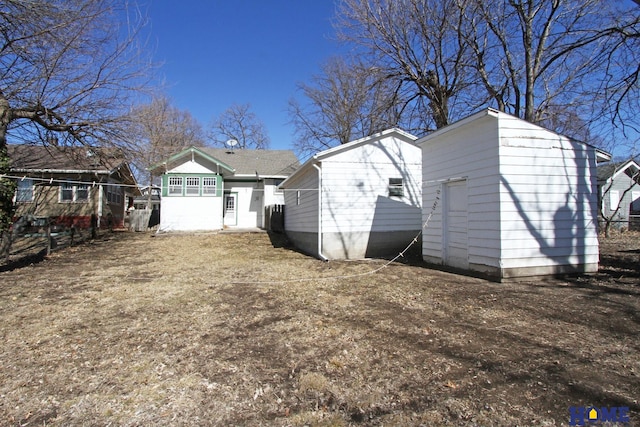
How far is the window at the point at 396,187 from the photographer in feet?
35.7

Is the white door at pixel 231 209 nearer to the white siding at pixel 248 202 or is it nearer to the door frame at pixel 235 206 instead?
the door frame at pixel 235 206

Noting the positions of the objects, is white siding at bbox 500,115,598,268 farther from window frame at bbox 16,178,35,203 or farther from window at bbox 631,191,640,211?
window at bbox 631,191,640,211

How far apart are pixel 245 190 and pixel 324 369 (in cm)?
1646

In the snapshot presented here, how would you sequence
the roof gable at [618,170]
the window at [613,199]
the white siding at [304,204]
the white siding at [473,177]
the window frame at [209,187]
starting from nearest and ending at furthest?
the white siding at [473,177]
the white siding at [304,204]
the window frame at [209,187]
the roof gable at [618,170]
the window at [613,199]

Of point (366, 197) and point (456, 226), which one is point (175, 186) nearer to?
point (366, 197)

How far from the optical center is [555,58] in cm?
1153

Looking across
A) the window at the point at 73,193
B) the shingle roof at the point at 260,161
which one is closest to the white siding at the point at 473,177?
the shingle roof at the point at 260,161

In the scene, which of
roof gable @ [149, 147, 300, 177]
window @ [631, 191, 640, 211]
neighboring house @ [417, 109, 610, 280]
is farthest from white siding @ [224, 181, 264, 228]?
window @ [631, 191, 640, 211]

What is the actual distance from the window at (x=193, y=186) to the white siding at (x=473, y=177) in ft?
41.0

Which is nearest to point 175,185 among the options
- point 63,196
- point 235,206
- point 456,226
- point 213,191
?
point 213,191

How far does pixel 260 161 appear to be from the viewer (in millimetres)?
20391

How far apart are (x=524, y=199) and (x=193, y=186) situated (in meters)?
15.2

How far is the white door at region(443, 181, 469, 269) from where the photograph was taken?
300 inches
